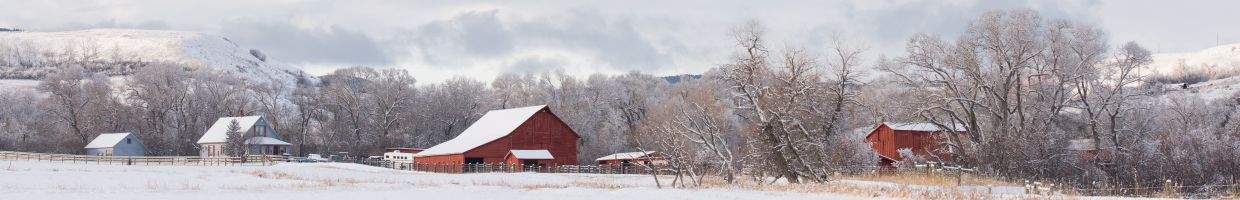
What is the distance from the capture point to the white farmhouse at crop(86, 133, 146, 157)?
290 feet

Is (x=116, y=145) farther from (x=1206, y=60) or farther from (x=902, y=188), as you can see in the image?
(x=1206, y=60)

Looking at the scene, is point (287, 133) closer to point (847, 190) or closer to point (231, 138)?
point (231, 138)

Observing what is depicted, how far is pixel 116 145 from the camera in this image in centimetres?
8844

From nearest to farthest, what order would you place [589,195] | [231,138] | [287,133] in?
[589,195], [231,138], [287,133]

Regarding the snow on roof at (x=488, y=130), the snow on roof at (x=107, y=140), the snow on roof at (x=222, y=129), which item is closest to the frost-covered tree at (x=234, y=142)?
the snow on roof at (x=222, y=129)

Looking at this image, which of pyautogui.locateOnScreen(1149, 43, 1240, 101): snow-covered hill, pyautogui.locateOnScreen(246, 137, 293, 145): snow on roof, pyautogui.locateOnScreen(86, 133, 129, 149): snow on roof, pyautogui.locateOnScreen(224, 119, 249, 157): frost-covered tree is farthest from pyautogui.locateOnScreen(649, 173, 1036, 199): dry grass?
pyautogui.locateOnScreen(1149, 43, 1240, 101): snow-covered hill

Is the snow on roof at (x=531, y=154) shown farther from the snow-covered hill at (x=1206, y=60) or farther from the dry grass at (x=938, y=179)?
the snow-covered hill at (x=1206, y=60)

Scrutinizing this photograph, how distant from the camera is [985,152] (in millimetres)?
44938

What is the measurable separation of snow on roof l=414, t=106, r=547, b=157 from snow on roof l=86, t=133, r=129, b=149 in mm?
32713

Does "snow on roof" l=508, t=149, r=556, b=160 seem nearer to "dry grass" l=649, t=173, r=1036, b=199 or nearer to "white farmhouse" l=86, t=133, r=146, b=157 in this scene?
"dry grass" l=649, t=173, r=1036, b=199

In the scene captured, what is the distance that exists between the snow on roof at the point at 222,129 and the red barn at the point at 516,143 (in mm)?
25506

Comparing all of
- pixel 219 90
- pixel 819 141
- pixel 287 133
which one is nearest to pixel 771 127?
pixel 819 141

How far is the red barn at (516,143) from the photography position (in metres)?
65.7

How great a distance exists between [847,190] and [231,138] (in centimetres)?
6937
